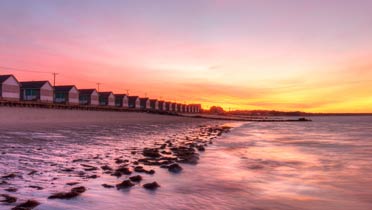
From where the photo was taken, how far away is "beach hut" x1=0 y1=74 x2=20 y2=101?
67.4 metres

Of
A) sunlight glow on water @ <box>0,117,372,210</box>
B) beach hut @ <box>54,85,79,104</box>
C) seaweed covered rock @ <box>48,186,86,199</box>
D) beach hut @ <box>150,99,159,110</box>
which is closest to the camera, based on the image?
seaweed covered rock @ <box>48,186,86,199</box>

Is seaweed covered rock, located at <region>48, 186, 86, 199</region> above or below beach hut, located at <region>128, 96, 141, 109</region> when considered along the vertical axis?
below

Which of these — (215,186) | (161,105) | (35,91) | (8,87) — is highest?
(8,87)

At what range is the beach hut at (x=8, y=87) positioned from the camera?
67.4 m

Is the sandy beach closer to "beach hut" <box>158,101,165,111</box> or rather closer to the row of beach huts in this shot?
the row of beach huts

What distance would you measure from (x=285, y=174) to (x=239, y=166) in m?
2.56

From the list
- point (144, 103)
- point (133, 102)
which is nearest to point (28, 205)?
point (133, 102)

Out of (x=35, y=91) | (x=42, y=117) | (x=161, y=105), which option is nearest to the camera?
(x=42, y=117)

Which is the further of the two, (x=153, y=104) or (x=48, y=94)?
(x=153, y=104)

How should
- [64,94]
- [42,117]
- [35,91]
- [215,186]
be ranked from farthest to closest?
[64,94] → [35,91] → [42,117] → [215,186]

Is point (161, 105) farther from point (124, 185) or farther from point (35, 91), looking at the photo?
point (124, 185)

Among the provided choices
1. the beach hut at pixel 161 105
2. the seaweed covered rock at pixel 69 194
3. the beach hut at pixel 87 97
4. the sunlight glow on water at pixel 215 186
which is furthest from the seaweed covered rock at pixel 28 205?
the beach hut at pixel 161 105

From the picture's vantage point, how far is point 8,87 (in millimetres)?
69062

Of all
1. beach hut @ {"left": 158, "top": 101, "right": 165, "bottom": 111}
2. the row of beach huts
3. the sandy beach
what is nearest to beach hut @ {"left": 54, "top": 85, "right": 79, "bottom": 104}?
the row of beach huts
